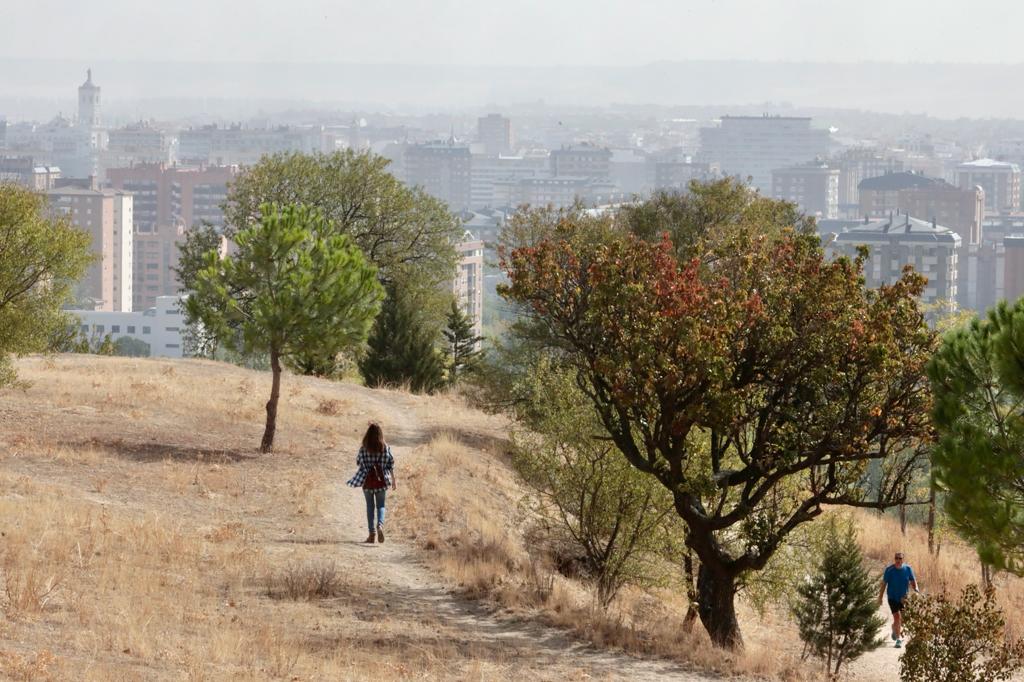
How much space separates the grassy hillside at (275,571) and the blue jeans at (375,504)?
1.24 ft

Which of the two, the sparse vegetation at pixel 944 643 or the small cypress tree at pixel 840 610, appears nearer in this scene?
the sparse vegetation at pixel 944 643

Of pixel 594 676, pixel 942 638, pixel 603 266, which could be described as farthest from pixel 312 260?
pixel 942 638

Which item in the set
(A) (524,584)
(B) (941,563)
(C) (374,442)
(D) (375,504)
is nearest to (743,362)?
(A) (524,584)

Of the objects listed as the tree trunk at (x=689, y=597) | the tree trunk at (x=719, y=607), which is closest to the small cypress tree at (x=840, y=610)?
the tree trunk at (x=689, y=597)

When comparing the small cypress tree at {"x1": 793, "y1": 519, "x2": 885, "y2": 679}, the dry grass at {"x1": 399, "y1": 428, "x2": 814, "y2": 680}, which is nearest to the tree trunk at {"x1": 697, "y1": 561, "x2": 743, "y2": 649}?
the dry grass at {"x1": 399, "y1": 428, "x2": 814, "y2": 680}

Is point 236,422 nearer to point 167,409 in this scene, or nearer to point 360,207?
point 167,409

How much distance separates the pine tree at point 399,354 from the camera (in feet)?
149

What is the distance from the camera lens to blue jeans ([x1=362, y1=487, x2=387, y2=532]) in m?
19.3

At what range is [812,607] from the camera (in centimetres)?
2022

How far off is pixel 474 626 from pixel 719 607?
3.79 m

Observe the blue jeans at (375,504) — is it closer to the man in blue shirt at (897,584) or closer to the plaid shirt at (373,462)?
the plaid shirt at (373,462)

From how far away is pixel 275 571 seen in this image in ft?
56.7

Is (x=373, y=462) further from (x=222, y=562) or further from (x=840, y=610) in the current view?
(x=840, y=610)

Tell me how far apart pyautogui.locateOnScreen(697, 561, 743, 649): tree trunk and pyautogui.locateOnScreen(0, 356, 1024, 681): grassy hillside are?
417 millimetres
